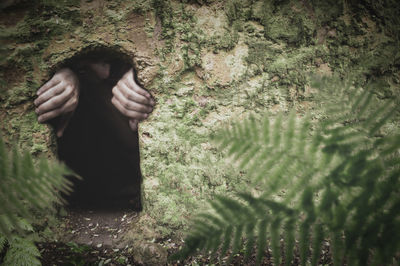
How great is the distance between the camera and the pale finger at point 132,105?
1.57 metres

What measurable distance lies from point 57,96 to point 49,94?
0.04 meters

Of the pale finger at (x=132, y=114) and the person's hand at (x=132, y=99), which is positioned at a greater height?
the person's hand at (x=132, y=99)

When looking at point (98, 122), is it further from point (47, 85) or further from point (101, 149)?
point (47, 85)

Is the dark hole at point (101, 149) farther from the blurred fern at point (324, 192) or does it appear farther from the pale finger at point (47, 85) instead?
the blurred fern at point (324, 192)

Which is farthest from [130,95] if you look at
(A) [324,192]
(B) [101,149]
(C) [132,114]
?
(A) [324,192]

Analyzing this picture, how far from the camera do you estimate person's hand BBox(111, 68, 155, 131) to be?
1.55 metres

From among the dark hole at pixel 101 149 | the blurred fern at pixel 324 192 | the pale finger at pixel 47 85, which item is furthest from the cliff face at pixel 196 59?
the blurred fern at pixel 324 192

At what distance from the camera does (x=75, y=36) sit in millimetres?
1450

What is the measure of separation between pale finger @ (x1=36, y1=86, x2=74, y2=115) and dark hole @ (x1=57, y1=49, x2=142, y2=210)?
0.25 metres

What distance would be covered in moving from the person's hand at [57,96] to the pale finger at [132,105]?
286 millimetres

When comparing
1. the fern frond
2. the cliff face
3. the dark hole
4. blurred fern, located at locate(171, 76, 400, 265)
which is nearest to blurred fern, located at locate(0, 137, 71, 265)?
the fern frond

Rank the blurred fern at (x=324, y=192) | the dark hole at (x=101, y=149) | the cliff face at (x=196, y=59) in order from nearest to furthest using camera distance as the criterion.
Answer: the blurred fern at (x=324, y=192) → the cliff face at (x=196, y=59) → the dark hole at (x=101, y=149)

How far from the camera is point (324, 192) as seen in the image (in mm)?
518

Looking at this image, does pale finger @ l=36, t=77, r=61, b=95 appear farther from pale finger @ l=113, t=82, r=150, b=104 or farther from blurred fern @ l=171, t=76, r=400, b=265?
blurred fern @ l=171, t=76, r=400, b=265
